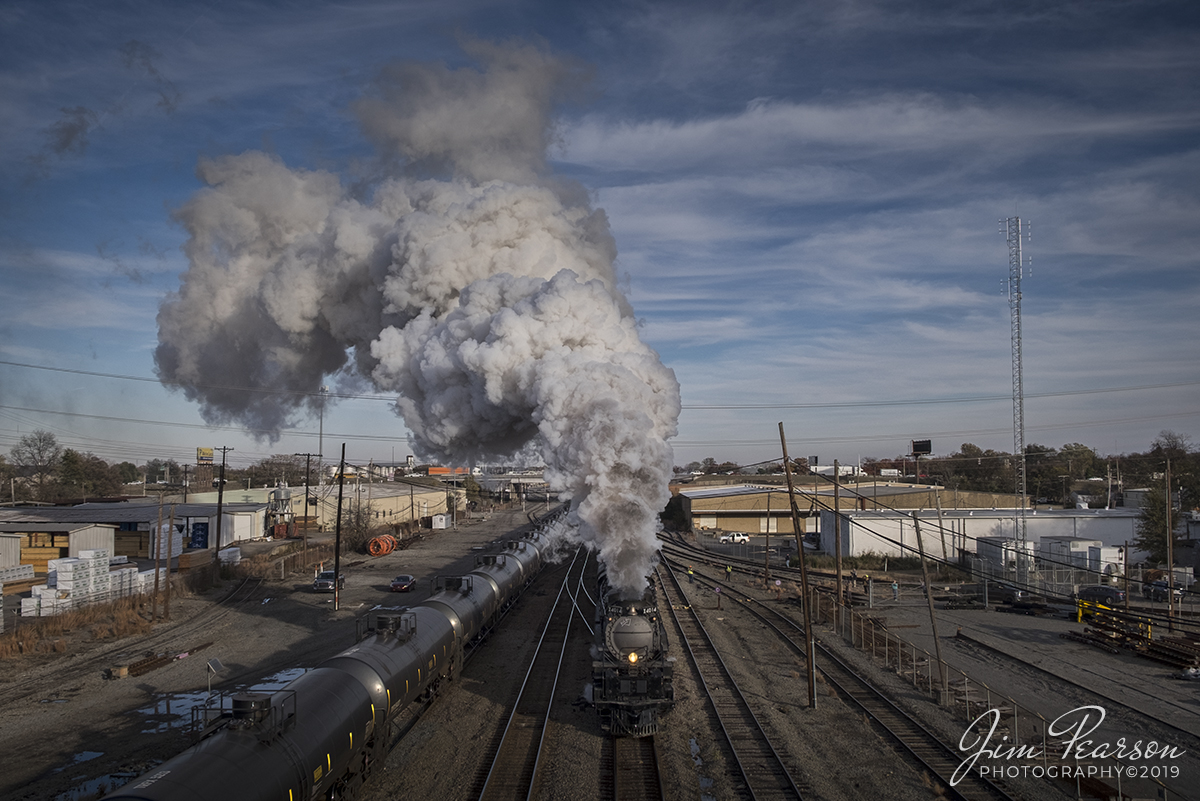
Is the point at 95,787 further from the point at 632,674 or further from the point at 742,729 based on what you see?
the point at 742,729

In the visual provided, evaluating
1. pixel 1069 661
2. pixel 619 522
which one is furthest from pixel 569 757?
pixel 1069 661

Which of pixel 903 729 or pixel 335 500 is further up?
pixel 335 500

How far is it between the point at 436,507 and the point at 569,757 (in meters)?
93.9

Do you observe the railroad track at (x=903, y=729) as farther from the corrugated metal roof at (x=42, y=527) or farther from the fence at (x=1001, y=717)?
the corrugated metal roof at (x=42, y=527)

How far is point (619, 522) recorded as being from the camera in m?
21.2

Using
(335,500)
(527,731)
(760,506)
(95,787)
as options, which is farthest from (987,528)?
(335,500)

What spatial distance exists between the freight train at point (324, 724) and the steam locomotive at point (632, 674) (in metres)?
5.53

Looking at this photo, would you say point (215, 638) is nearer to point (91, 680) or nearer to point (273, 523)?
point (91, 680)

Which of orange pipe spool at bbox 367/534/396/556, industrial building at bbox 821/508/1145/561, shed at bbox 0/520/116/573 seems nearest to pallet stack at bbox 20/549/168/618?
shed at bbox 0/520/116/573

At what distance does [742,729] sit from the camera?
73.2 ft

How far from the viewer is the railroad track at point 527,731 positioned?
17.7m

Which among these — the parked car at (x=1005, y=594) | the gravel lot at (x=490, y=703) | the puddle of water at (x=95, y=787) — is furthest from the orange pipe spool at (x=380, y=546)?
the parked car at (x=1005, y=594)

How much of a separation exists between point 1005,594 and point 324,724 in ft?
168

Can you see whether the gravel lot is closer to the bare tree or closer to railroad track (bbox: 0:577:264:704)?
railroad track (bbox: 0:577:264:704)
